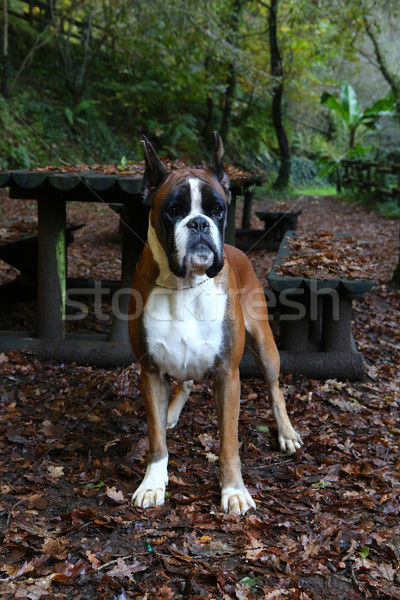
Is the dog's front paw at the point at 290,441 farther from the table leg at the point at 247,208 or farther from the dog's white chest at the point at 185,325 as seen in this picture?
the table leg at the point at 247,208

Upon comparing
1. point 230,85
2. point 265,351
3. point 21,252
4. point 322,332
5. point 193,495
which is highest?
point 230,85

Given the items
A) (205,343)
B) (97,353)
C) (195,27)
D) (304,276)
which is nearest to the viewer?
(205,343)

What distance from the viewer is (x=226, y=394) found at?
2967 millimetres

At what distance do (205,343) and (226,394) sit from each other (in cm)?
30

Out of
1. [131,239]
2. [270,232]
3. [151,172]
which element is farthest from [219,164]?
[270,232]

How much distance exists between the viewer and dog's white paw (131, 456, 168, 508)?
2879 millimetres

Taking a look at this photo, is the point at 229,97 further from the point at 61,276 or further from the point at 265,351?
the point at 265,351

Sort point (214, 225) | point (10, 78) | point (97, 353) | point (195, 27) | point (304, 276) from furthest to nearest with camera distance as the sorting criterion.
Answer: point (10, 78)
point (195, 27)
point (97, 353)
point (304, 276)
point (214, 225)

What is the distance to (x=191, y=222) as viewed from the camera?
264 centimetres

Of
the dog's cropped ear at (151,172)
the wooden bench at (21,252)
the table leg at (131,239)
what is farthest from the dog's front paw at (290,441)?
the wooden bench at (21,252)

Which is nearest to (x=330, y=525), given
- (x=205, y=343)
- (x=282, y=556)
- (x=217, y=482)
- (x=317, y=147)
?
(x=282, y=556)

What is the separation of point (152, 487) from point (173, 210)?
138cm

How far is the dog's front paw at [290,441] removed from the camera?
11.6ft

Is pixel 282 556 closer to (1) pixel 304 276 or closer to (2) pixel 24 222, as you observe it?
(1) pixel 304 276
